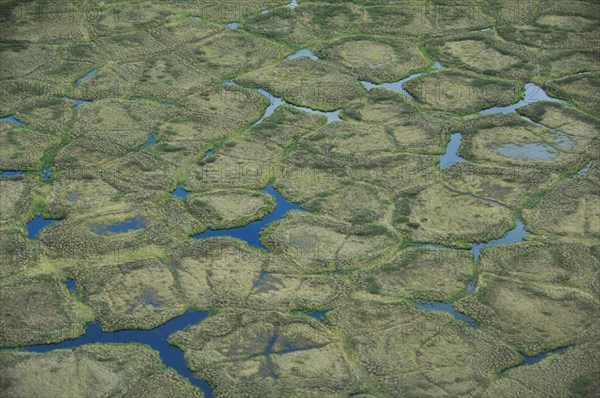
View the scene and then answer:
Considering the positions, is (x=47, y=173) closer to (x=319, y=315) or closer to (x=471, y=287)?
(x=319, y=315)

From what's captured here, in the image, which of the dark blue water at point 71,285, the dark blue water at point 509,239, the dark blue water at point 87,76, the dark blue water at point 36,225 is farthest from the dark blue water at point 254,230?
the dark blue water at point 87,76

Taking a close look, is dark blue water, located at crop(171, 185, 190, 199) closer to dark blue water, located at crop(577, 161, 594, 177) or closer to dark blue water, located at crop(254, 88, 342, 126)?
dark blue water, located at crop(254, 88, 342, 126)

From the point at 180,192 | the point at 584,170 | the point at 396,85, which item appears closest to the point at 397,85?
the point at 396,85

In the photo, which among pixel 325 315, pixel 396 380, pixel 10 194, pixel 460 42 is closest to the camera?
pixel 396 380

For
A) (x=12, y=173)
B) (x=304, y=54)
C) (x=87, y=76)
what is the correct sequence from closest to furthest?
(x=12, y=173) < (x=87, y=76) < (x=304, y=54)

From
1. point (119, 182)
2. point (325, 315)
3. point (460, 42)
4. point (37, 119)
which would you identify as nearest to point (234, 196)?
point (119, 182)

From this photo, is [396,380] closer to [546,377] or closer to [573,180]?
[546,377]

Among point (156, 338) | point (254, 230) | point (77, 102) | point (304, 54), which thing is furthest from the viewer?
point (304, 54)
